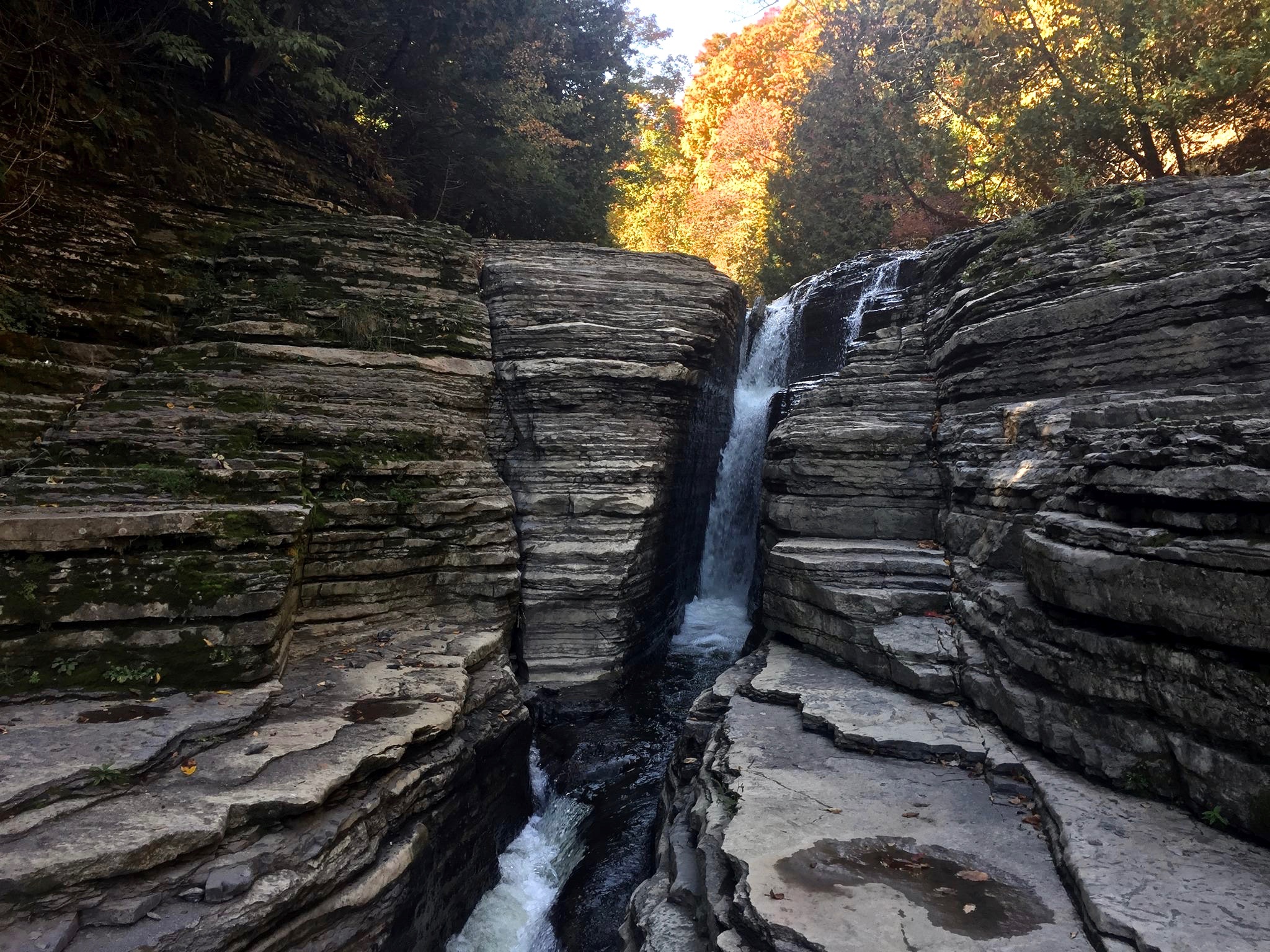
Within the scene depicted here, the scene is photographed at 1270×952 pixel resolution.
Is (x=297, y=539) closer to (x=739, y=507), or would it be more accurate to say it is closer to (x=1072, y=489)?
(x=1072, y=489)

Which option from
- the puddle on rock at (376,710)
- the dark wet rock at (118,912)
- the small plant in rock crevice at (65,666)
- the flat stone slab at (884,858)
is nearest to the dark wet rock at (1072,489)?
the flat stone slab at (884,858)

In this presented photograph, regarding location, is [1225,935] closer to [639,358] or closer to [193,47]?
[639,358]

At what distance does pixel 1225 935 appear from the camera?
3.86m

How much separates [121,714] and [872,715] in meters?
6.80

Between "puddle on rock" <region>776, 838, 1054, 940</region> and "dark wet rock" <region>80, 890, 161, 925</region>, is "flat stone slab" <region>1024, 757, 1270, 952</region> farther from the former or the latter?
"dark wet rock" <region>80, 890, 161, 925</region>

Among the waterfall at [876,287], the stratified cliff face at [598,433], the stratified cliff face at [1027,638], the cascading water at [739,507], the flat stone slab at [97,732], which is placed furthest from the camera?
the cascading water at [739,507]

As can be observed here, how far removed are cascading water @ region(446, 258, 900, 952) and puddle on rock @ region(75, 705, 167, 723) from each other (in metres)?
3.51

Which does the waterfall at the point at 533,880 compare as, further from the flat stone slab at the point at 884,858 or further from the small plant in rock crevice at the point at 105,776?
the small plant in rock crevice at the point at 105,776

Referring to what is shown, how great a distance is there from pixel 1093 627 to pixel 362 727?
21.2ft

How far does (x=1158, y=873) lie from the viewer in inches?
176

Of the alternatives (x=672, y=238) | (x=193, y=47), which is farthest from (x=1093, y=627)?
(x=672, y=238)

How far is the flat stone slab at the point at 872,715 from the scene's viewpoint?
257 inches

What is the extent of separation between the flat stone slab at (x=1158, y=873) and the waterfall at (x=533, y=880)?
16.0 ft

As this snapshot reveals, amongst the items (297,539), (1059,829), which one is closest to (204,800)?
(297,539)
